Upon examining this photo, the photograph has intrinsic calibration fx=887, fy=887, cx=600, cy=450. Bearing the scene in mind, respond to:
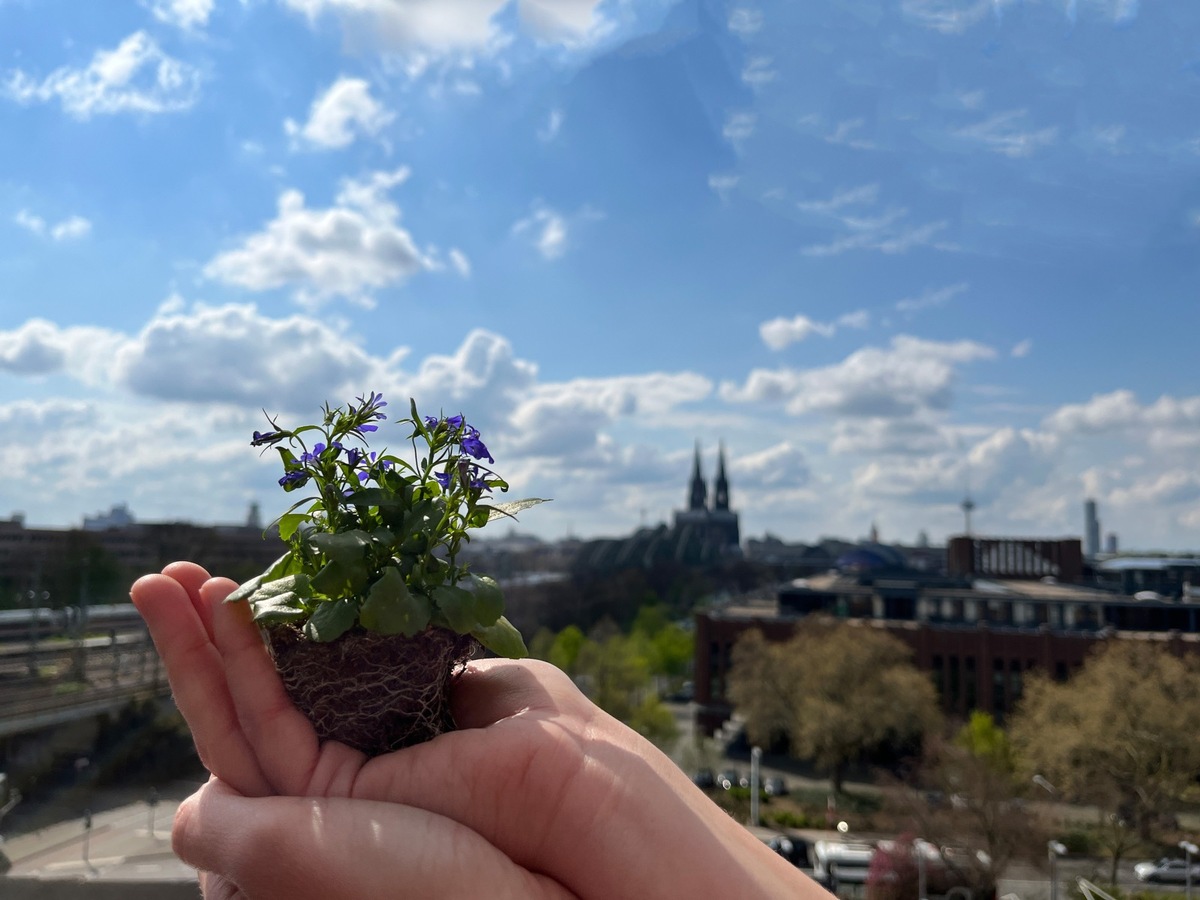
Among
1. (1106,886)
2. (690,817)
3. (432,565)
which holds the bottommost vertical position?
(1106,886)

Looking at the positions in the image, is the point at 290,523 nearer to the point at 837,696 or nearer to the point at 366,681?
the point at 366,681

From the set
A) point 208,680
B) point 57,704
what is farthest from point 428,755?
point 57,704

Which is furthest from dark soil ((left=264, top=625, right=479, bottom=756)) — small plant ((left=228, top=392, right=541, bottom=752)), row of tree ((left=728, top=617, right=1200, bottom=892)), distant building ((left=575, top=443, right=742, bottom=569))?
distant building ((left=575, top=443, right=742, bottom=569))

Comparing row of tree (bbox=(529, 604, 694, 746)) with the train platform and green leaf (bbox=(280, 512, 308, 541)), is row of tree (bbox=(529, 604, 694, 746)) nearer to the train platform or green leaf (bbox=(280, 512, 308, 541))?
the train platform

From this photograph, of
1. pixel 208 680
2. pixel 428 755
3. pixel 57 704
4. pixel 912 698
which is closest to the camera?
pixel 428 755

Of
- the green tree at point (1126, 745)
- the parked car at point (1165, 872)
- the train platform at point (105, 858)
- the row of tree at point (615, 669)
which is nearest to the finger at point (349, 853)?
the train platform at point (105, 858)

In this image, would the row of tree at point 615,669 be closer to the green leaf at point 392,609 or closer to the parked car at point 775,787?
the parked car at point 775,787

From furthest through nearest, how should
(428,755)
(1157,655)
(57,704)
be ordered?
(1157,655)
(57,704)
(428,755)

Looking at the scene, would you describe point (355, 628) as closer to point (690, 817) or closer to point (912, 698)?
point (690, 817)
